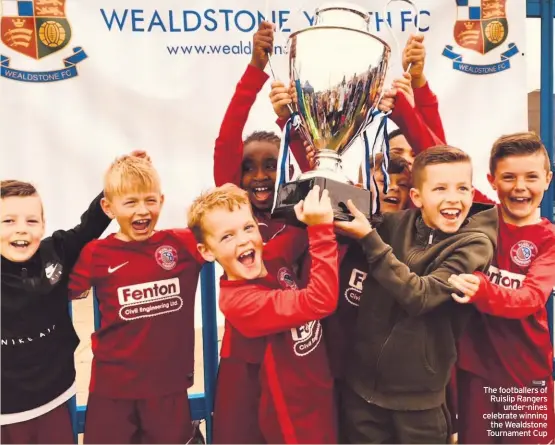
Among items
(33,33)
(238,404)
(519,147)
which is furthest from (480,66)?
(33,33)

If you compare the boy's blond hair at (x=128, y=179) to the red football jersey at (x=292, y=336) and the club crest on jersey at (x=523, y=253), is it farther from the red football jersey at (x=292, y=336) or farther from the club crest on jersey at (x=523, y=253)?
the club crest on jersey at (x=523, y=253)

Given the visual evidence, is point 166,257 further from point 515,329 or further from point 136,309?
point 515,329

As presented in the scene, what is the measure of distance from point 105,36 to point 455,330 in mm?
1641

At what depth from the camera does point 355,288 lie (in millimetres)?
1303

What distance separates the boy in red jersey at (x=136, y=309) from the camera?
1322mm

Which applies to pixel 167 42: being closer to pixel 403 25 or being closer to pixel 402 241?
pixel 403 25

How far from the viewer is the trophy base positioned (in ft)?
3.66

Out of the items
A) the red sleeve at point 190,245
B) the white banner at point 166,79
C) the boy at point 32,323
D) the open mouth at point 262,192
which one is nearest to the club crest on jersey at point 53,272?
the boy at point 32,323

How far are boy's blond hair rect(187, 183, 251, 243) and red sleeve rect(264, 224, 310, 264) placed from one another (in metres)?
0.15

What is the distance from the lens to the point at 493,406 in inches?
54.4

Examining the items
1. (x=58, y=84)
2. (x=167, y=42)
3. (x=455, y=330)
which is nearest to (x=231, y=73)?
(x=167, y=42)

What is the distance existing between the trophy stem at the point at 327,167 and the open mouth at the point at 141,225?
439 mm

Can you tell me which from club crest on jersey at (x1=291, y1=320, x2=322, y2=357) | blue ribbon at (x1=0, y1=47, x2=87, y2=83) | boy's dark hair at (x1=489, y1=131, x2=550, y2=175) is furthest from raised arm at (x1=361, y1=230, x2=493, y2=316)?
blue ribbon at (x1=0, y1=47, x2=87, y2=83)

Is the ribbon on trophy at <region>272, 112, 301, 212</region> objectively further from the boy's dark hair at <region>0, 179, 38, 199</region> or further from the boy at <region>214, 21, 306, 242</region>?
the boy's dark hair at <region>0, 179, 38, 199</region>
